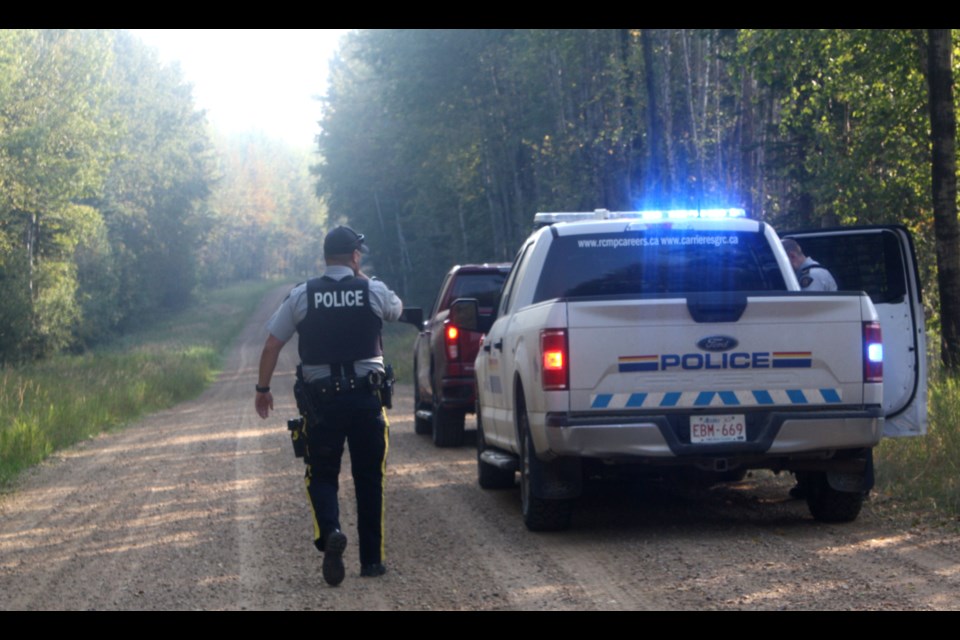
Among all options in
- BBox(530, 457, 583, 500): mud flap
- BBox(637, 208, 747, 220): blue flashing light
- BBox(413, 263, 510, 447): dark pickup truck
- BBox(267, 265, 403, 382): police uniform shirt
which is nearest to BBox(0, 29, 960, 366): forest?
BBox(413, 263, 510, 447): dark pickup truck

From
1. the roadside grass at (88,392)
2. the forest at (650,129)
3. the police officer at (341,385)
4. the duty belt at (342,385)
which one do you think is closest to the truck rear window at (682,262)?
the police officer at (341,385)

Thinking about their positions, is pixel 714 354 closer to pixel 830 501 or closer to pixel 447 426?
pixel 830 501

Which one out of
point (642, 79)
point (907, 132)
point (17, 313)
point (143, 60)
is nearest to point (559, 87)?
point (642, 79)

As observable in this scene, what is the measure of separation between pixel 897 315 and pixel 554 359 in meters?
3.44

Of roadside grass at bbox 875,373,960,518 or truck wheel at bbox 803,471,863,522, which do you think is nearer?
truck wheel at bbox 803,471,863,522

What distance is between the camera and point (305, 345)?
7.46m

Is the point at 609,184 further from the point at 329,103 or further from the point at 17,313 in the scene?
the point at 329,103

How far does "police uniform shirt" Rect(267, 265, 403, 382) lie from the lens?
7379 millimetres

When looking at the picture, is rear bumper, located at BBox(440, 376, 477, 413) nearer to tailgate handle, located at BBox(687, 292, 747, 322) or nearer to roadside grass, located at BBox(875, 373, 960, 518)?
roadside grass, located at BBox(875, 373, 960, 518)

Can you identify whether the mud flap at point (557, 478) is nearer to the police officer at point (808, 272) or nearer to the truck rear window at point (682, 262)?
the truck rear window at point (682, 262)

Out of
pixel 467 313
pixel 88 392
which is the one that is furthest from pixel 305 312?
pixel 88 392

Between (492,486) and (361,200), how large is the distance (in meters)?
57.2

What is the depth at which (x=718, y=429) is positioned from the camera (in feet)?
25.9

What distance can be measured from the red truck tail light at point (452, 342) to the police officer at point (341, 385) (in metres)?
7.05
